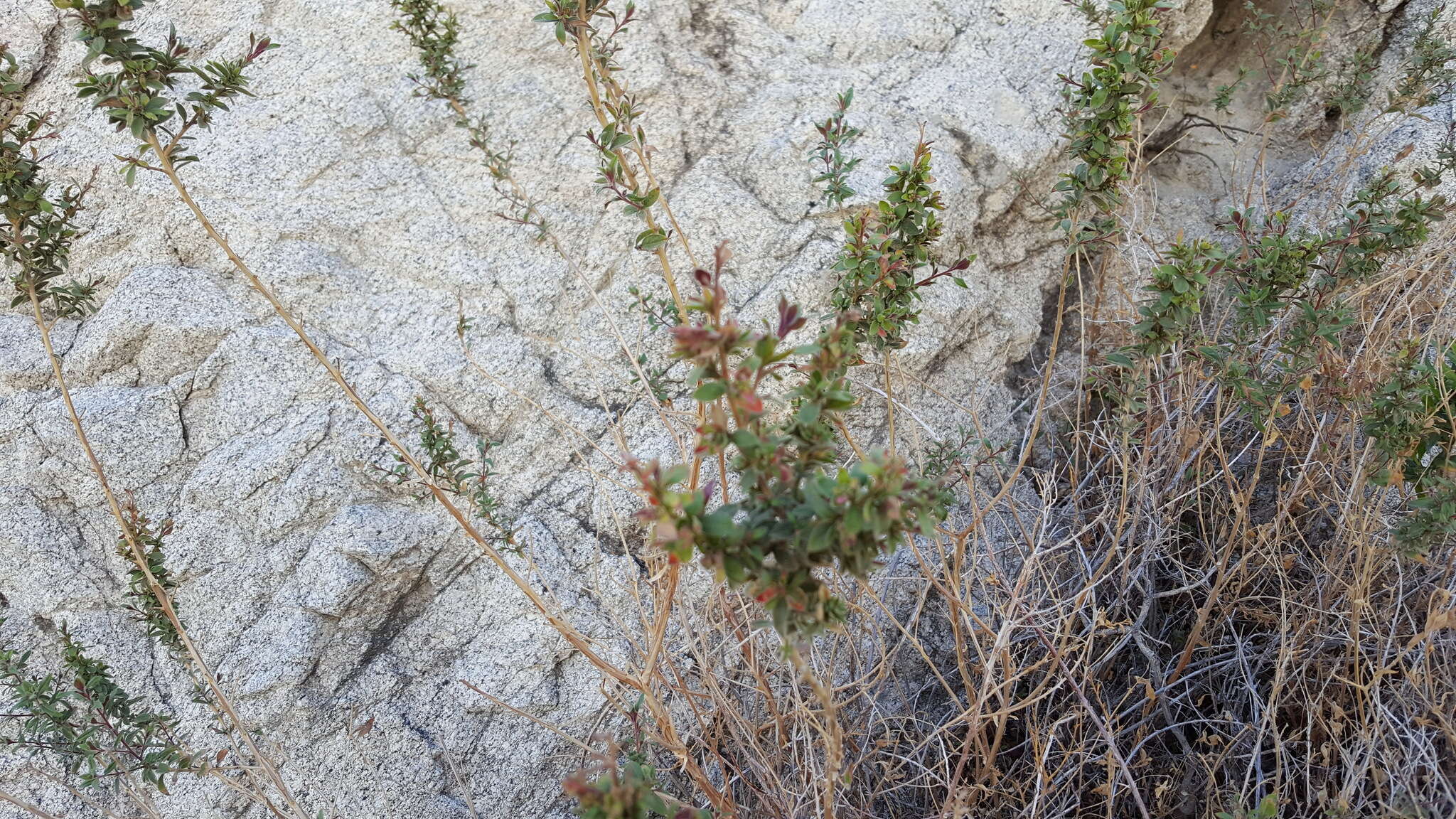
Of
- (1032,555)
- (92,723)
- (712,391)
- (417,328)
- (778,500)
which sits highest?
(417,328)

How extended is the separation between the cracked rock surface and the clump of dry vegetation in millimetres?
100

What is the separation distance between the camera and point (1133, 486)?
2201mm

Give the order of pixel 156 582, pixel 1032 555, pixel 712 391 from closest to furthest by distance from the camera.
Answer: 1. pixel 712 391
2. pixel 156 582
3. pixel 1032 555

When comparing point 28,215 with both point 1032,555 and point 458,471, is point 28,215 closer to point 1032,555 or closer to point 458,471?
point 458,471

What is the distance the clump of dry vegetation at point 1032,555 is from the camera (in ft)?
5.56

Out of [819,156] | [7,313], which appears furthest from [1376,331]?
[7,313]

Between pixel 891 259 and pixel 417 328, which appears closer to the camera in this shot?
pixel 891 259

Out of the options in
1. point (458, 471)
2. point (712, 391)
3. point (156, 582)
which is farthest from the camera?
point (458, 471)

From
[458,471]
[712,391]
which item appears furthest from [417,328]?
[712,391]

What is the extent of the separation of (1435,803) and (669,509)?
5.89 ft

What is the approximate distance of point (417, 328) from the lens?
2506 mm

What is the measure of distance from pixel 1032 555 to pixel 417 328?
1.78 metres

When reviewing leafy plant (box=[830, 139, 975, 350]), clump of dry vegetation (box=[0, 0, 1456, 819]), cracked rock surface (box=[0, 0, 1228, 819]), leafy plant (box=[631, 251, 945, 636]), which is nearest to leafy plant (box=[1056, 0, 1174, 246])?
clump of dry vegetation (box=[0, 0, 1456, 819])

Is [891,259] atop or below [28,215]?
below
